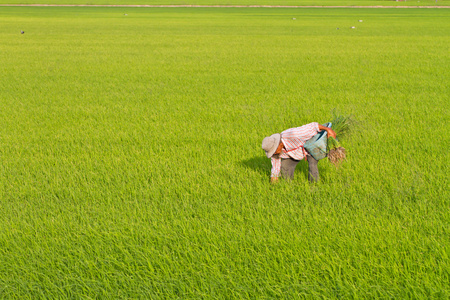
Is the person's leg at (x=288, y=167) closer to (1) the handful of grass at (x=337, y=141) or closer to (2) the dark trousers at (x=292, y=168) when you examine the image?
(2) the dark trousers at (x=292, y=168)

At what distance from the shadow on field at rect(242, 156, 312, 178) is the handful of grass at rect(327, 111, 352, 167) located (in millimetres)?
375

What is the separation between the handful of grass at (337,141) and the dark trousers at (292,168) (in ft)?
0.51

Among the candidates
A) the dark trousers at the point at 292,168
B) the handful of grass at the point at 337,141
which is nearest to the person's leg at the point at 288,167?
the dark trousers at the point at 292,168

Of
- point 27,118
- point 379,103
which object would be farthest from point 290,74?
point 27,118

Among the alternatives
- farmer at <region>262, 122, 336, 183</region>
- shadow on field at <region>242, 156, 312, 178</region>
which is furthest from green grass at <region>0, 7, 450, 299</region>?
farmer at <region>262, 122, 336, 183</region>

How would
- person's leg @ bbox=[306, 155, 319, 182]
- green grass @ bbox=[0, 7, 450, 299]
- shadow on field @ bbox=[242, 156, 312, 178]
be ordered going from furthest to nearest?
1. shadow on field @ bbox=[242, 156, 312, 178]
2. person's leg @ bbox=[306, 155, 319, 182]
3. green grass @ bbox=[0, 7, 450, 299]

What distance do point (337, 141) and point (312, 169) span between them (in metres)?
0.35

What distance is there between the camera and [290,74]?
9695 mm

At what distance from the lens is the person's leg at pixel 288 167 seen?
11.0ft

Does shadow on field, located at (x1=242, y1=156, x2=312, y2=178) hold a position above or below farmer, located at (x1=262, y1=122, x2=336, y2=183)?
below

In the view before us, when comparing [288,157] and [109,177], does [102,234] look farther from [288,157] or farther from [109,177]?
[288,157]

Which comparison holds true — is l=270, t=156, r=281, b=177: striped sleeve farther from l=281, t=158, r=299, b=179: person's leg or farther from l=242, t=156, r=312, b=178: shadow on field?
l=242, t=156, r=312, b=178: shadow on field

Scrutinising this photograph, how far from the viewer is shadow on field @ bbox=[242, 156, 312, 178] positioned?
3.69 m

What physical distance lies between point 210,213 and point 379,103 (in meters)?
4.69
